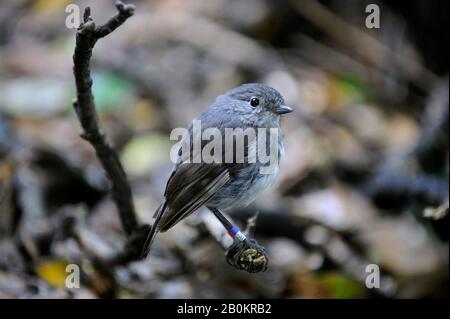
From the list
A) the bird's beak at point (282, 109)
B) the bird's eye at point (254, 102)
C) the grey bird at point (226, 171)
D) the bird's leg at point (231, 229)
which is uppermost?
the bird's eye at point (254, 102)

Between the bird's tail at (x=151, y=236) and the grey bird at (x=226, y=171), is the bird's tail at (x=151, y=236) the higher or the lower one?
the lower one

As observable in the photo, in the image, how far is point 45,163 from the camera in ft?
15.9

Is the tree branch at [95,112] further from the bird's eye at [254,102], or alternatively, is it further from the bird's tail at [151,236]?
the bird's eye at [254,102]

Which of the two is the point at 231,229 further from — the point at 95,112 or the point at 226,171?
the point at 95,112

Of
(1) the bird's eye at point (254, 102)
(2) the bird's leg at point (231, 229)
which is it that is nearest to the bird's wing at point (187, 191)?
(2) the bird's leg at point (231, 229)

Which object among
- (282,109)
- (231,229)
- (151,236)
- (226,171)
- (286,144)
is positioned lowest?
(151,236)

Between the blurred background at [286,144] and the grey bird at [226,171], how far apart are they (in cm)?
43

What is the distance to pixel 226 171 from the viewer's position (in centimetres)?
328

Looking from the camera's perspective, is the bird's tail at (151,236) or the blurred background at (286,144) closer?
the bird's tail at (151,236)

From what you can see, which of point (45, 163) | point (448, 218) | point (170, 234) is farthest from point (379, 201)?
point (45, 163)

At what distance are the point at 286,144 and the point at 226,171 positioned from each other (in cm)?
227

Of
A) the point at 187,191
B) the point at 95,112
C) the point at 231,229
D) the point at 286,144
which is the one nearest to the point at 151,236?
the point at 187,191

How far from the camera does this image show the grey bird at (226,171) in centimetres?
316
